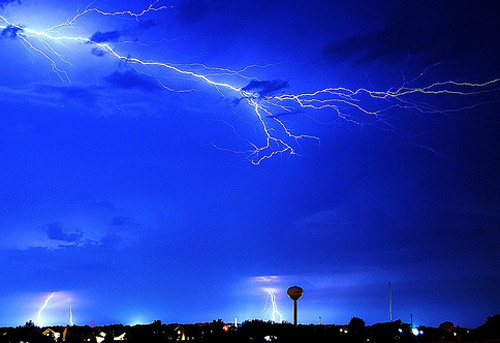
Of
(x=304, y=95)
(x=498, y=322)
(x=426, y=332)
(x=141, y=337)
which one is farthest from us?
(x=426, y=332)

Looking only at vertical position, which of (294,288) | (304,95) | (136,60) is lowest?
(294,288)

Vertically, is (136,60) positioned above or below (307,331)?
above

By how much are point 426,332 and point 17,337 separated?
1232 inches

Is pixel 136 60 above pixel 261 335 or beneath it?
above

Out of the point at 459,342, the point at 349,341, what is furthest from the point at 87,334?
the point at 459,342

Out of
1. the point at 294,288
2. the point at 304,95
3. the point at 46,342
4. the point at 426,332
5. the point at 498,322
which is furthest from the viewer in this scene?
the point at 426,332

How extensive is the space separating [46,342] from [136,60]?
13.7 meters

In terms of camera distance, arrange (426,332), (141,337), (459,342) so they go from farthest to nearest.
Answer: (426,332) → (141,337) → (459,342)

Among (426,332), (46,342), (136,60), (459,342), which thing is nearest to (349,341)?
(459,342)

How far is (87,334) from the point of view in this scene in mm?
45438

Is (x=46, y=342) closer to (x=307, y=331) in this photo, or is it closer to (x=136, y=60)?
(x=136, y=60)

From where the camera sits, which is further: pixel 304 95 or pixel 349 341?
pixel 304 95

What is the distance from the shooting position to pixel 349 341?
16641 millimetres

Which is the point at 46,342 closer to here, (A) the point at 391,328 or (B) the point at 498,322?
(A) the point at 391,328
